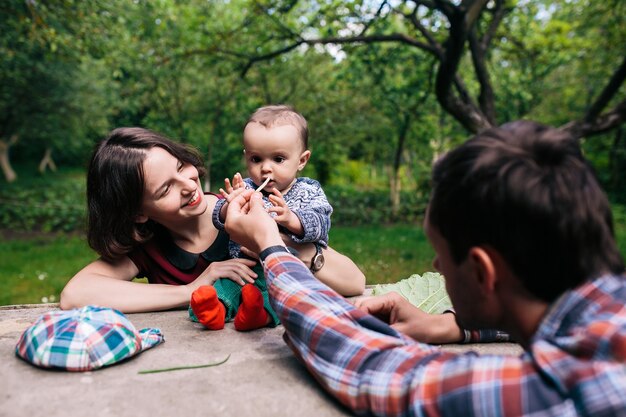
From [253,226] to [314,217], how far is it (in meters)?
0.51

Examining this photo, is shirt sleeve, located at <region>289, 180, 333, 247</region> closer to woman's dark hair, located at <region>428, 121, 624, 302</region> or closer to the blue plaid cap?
the blue plaid cap

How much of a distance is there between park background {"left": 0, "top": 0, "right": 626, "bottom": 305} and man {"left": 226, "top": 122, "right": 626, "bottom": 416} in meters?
4.23

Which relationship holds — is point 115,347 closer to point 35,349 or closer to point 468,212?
point 35,349

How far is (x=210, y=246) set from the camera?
2.33 m

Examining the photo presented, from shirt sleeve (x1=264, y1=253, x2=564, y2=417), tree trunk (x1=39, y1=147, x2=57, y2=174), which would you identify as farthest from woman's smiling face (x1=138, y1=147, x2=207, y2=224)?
tree trunk (x1=39, y1=147, x2=57, y2=174)

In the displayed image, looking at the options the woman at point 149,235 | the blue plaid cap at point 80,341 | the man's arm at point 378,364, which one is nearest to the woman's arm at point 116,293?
the woman at point 149,235

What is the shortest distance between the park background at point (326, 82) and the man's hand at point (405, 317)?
3.71 metres

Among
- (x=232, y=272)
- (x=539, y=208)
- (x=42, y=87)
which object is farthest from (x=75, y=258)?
(x=42, y=87)

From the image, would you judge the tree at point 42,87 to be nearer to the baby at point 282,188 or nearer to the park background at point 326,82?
the park background at point 326,82

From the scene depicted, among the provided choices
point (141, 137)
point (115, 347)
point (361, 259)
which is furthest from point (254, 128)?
point (361, 259)

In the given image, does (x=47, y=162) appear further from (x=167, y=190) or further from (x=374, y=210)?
(x=167, y=190)

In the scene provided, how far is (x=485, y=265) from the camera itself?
40.8 inches

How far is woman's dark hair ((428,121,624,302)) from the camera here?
966 millimetres

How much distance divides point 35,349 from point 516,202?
1.32 metres
